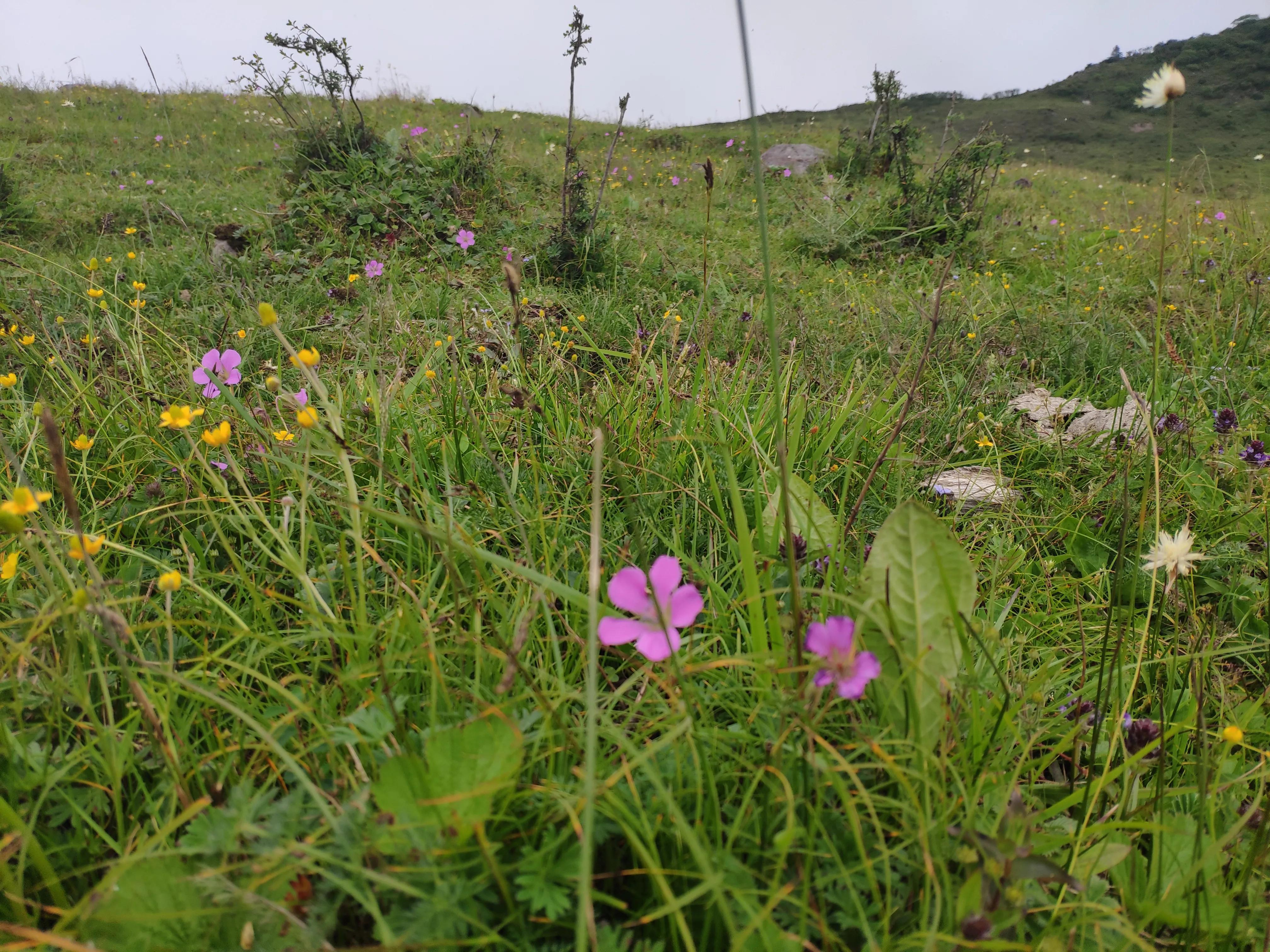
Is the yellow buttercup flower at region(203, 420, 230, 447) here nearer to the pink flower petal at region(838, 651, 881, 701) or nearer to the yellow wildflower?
the yellow wildflower

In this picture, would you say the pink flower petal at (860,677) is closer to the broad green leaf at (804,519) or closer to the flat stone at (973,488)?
the broad green leaf at (804,519)

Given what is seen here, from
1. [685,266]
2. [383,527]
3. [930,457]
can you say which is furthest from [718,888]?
[685,266]

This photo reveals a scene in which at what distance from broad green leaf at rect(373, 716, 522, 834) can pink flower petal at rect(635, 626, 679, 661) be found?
0.59ft

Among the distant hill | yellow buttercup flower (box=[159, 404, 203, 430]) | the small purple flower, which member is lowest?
the small purple flower

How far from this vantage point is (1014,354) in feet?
9.91

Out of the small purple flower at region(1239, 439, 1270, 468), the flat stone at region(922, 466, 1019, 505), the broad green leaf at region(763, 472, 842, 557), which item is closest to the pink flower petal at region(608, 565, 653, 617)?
the broad green leaf at region(763, 472, 842, 557)

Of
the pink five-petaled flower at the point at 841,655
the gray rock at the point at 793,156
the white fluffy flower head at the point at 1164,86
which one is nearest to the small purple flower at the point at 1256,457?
the white fluffy flower head at the point at 1164,86

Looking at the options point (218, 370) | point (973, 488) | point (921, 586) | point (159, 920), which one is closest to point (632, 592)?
point (921, 586)

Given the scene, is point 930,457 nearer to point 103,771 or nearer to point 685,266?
point 103,771

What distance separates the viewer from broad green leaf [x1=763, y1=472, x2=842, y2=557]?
1.24 meters

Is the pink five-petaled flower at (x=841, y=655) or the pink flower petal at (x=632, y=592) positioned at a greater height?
the pink flower petal at (x=632, y=592)

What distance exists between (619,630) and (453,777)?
0.25 meters

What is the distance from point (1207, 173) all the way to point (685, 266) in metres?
3.64

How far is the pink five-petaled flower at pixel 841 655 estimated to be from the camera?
71 centimetres
